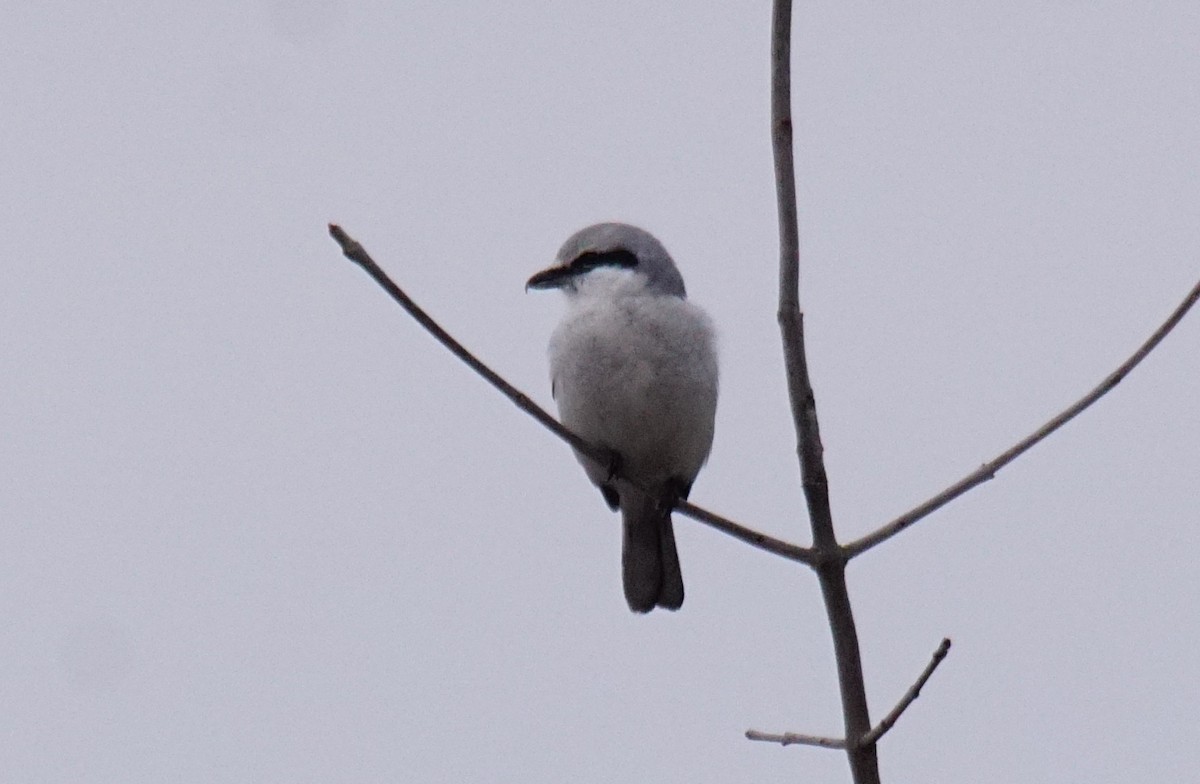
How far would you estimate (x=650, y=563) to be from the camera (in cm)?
622

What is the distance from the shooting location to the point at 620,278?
5633 mm

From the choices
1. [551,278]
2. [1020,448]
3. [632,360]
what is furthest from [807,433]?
[551,278]

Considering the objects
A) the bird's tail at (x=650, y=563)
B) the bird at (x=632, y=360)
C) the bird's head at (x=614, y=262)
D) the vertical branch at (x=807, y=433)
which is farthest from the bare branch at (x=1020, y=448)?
the bird's tail at (x=650, y=563)

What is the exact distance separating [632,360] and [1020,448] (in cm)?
233

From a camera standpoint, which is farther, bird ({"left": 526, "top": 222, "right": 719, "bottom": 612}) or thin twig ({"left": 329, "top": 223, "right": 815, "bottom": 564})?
bird ({"left": 526, "top": 222, "right": 719, "bottom": 612})

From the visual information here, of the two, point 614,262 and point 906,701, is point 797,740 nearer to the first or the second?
point 906,701

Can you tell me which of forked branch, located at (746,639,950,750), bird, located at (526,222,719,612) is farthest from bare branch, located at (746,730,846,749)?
bird, located at (526,222,719,612)

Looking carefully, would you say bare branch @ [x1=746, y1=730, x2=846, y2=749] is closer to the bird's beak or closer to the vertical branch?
the vertical branch

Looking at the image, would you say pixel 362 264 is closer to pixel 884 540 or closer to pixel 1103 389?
pixel 884 540

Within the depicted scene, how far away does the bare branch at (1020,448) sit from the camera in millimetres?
3080

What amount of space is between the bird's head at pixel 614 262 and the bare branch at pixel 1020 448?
2508 mm

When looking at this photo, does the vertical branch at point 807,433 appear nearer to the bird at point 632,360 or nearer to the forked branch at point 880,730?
the forked branch at point 880,730

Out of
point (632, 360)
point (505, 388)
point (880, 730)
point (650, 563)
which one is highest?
point (632, 360)

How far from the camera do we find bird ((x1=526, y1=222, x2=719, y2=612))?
540cm
